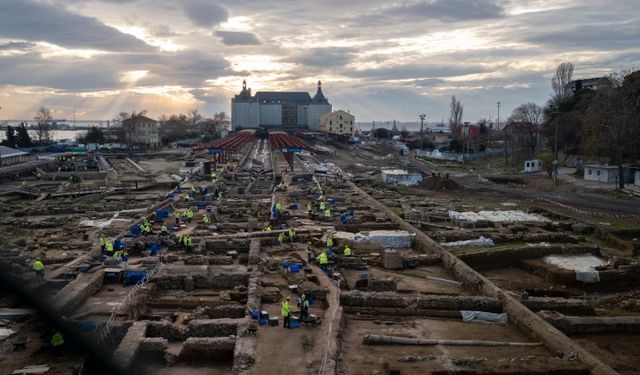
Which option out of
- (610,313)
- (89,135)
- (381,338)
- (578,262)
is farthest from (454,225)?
(89,135)

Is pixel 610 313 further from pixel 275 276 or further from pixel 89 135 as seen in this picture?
pixel 89 135

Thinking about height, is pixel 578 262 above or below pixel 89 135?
below

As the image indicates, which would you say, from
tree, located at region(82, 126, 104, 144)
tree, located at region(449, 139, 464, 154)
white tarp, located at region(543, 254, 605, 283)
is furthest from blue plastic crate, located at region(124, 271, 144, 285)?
tree, located at region(82, 126, 104, 144)

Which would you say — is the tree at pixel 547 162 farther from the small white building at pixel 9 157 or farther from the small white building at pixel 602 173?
the small white building at pixel 9 157

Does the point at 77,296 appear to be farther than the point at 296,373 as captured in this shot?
Yes

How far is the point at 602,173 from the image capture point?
41.9 metres

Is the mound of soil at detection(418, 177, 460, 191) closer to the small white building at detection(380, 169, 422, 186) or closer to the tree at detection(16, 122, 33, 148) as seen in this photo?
the small white building at detection(380, 169, 422, 186)

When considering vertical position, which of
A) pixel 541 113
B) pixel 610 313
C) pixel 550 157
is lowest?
pixel 610 313

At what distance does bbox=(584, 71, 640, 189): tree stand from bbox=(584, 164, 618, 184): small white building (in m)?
0.89

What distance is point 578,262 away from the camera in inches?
833

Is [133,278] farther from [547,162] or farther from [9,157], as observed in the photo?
[9,157]

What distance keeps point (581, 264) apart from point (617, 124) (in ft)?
74.4

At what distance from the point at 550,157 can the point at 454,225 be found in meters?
30.4

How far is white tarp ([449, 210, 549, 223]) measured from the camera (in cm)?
2872
